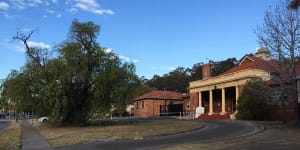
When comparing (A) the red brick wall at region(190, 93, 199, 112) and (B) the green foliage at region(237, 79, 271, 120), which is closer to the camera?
(B) the green foliage at region(237, 79, 271, 120)

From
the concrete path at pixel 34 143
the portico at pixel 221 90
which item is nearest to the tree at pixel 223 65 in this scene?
the portico at pixel 221 90

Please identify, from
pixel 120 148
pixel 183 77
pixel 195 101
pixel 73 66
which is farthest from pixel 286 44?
pixel 183 77

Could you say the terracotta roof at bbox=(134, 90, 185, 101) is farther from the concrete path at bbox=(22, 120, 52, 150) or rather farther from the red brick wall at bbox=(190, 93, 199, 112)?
the concrete path at bbox=(22, 120, 52, 150)

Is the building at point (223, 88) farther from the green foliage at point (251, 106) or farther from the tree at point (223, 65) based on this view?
the tree at point (223, 65)

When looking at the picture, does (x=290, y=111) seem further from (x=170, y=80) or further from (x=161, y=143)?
(x=170, y=80)

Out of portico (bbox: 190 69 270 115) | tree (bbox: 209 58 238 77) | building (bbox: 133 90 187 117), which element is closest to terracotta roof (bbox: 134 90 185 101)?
building (bbox: 133 90 187 117)

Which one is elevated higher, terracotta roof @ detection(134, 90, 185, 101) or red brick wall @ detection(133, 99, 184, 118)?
terracotta roof @ detection(134, 90, 185, 101)

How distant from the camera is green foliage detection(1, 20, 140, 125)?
3466cm

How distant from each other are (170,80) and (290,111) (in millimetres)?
83511

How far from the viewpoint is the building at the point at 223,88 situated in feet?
143

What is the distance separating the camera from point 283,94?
2788 cm

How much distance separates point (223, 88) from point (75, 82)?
19.7 meters

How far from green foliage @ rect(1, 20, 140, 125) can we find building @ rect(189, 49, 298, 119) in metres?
13.0

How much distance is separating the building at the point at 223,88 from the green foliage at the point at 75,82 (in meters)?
13.0
